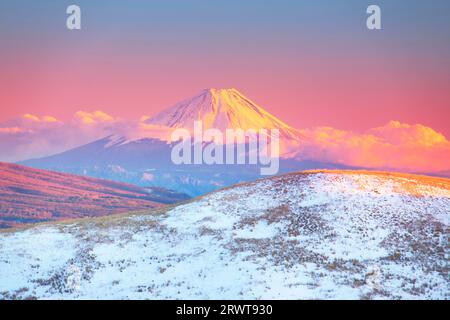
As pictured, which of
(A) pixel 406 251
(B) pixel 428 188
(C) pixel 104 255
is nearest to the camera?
(A) pixel 406 251

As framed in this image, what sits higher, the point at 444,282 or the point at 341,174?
the point at 341,174

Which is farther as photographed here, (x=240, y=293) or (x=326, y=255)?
(x=326, y=255)

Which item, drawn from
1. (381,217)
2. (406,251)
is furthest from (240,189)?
(406,251)

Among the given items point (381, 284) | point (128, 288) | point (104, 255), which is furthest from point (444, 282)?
point (104, 255)
